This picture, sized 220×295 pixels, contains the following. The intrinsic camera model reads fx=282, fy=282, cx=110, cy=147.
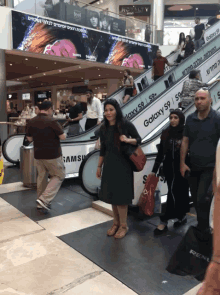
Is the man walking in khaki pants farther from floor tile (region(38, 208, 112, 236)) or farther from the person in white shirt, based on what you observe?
the person in white shirt

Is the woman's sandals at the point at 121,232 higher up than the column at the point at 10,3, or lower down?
lower down

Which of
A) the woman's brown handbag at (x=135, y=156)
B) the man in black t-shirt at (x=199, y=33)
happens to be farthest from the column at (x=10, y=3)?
the woman's brown handbag at (x=135, y=156)

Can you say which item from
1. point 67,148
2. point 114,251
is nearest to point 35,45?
point 67,148

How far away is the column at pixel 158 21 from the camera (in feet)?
59.1

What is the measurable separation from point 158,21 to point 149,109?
14.6 m

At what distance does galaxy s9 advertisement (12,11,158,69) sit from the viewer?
1097 centimetres

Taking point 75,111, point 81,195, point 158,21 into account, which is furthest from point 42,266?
point 158,21

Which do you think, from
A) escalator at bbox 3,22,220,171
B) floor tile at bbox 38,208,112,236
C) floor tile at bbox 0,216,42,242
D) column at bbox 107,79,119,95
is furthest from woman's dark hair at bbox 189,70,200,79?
column at bbox 107,79,119,95

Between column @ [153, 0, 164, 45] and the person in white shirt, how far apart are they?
12.5m

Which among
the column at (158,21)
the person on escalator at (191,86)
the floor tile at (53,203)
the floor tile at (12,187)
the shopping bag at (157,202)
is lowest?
the floor tile at (12,187)

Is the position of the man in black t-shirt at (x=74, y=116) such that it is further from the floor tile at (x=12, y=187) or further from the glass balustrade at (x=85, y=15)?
the glass balustrade at (x=85, y=15)

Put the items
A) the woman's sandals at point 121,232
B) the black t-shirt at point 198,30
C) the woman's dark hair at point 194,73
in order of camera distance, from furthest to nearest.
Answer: the black t-shirt at point 198,30
the woman's dark hair at point 194,73
the woman's sandals at point 121,232

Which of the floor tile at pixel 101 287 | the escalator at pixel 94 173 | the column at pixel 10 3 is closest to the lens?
the floor tile at pixel 101 287

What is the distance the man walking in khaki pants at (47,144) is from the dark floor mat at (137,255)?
977 mm
